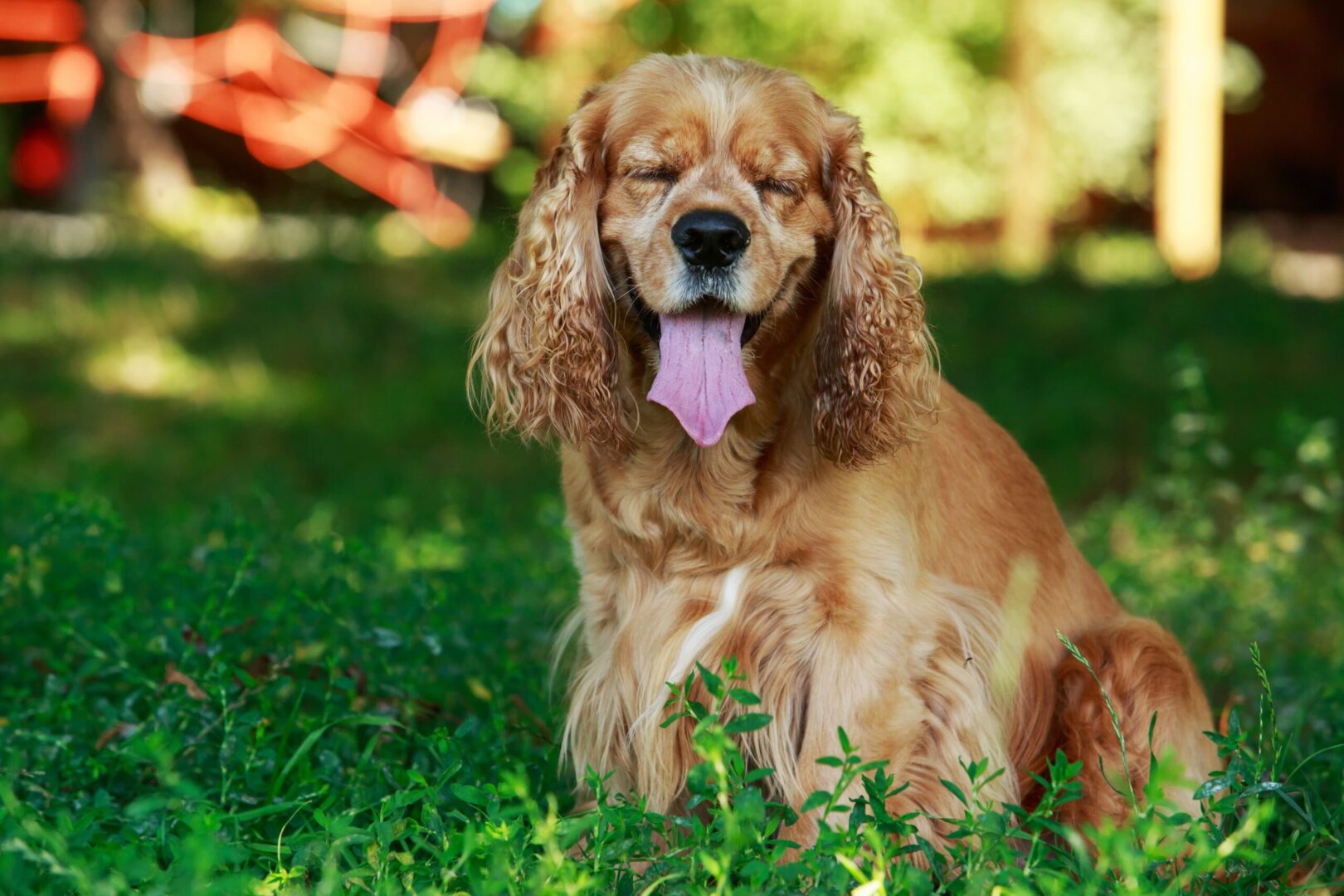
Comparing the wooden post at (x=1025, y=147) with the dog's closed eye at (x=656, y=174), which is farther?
the wooden post at (x=1025, y=147)

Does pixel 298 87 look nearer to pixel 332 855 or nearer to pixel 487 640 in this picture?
pixel 487 640

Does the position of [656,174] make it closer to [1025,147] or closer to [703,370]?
[703,370]

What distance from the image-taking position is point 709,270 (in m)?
2.81

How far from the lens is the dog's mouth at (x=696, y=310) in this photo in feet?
9.42

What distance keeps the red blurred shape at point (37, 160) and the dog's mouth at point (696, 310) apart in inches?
445

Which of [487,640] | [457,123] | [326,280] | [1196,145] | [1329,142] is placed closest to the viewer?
[487,640]

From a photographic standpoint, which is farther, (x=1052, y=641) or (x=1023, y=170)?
(x=1023, y=170)

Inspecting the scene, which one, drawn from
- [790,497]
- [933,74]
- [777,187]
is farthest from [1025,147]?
[790,497]

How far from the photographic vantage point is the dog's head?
2859 mm

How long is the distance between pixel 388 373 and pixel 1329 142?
1093 cm

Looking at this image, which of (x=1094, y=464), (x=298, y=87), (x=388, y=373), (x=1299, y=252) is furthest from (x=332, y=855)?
(x=1299, y=252)

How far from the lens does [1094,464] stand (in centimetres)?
699

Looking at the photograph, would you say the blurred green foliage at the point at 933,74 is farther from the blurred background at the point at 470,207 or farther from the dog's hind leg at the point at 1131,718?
the dog's hind leg at the point at 1131,718

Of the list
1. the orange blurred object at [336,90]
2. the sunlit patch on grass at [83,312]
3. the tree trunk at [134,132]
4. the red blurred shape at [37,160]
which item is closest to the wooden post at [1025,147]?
the orange blurred object at [336,90]
